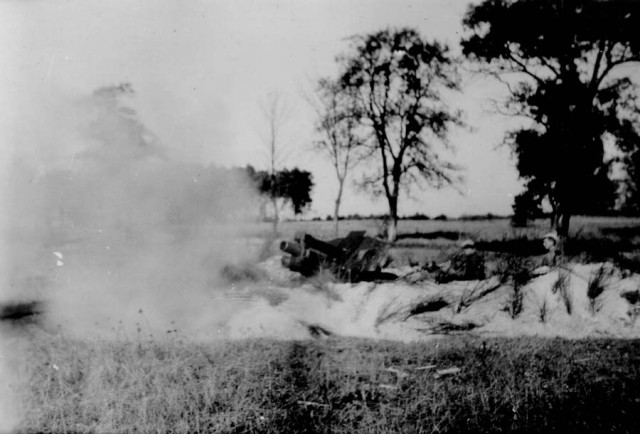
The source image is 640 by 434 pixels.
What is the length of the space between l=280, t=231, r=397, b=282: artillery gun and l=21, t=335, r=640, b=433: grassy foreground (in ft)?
16.1

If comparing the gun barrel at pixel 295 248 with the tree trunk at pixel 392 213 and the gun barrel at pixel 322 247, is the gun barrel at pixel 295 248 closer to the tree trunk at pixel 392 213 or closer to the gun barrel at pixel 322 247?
the gun barrel at pixel 322 247

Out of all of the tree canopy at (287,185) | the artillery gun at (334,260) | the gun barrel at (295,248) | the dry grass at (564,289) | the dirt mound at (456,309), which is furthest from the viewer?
the tree canopy at (287,185)

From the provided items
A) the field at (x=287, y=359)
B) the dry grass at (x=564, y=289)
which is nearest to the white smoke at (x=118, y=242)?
the field at (x=287, y=359)

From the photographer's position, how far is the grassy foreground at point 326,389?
653 centimetres

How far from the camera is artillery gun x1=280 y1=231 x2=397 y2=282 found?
44.9 ft

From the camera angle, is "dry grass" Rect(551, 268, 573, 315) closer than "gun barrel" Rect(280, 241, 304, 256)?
Yes

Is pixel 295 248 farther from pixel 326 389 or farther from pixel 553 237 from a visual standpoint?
pixel 553 237

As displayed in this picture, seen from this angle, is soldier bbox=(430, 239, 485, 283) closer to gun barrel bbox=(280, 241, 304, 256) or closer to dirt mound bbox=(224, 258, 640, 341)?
dirt mound bbox=(224, 258, 640, 341)

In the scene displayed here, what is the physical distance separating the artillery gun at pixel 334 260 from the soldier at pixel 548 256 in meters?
3.74

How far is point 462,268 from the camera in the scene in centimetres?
1364

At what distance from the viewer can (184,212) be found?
14.9 m

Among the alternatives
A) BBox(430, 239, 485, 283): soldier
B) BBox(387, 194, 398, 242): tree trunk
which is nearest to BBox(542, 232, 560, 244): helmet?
BBox(430, 239, 485, 283): soldier

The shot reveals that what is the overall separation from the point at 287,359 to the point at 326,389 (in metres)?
1.14

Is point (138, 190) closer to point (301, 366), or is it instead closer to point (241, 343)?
point (241, 343)
